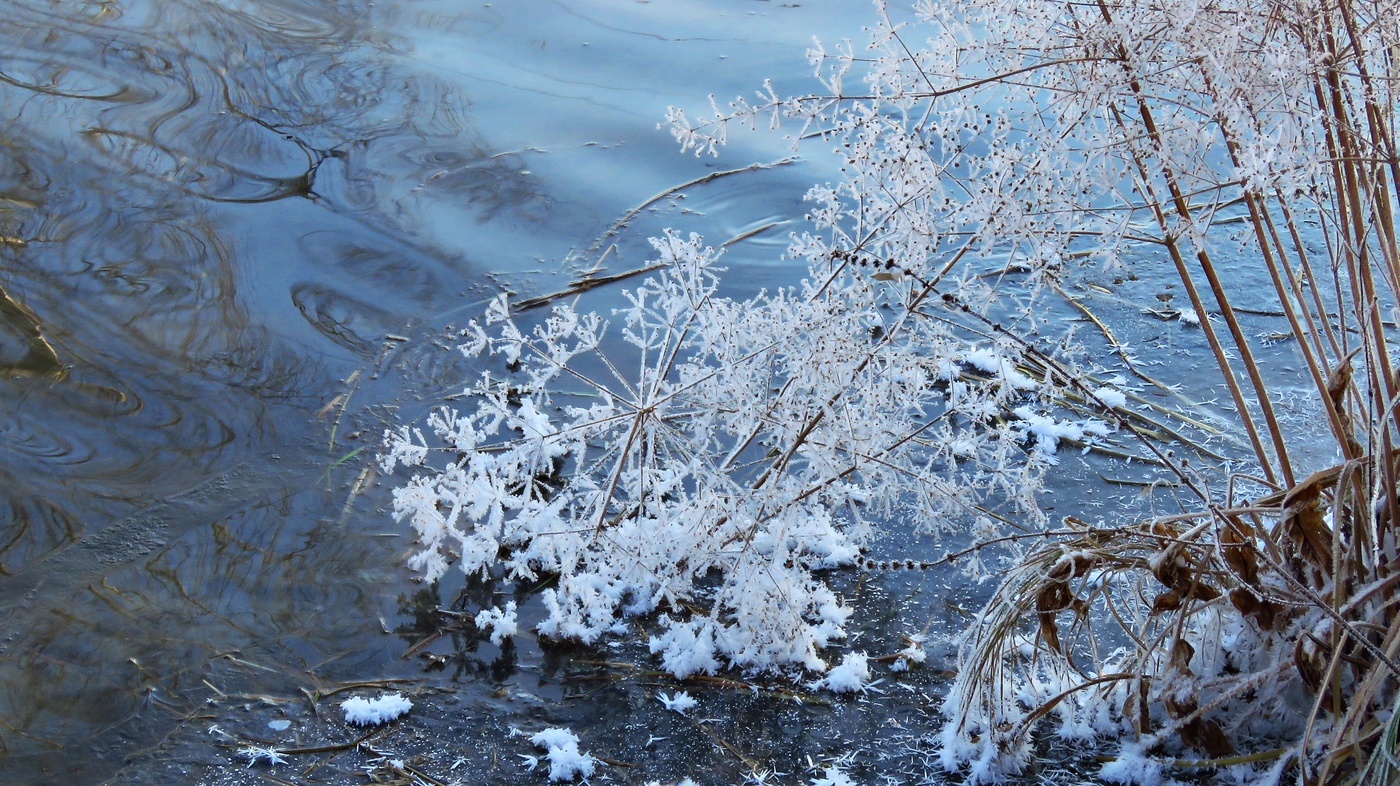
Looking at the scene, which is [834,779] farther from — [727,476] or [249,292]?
[249,292]

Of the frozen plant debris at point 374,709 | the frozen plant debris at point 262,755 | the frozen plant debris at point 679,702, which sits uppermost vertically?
the frozen plant debris at point 679,702

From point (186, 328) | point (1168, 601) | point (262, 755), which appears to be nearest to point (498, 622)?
point (262, 755)

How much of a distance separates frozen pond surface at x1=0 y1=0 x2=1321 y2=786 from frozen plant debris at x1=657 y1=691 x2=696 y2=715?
0.03m

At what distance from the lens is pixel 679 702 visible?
8.04 feet

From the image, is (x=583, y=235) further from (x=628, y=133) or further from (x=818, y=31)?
(x=818, y=31)

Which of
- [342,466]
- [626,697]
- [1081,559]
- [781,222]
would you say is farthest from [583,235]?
[1081,559]

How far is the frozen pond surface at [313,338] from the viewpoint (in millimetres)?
2414

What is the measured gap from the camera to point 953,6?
2.20 metres

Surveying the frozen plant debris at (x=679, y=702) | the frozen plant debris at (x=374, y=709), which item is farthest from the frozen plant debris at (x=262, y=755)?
the frozen plant debris at (x=679, y=702)

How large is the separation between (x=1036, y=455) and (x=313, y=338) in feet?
7.94

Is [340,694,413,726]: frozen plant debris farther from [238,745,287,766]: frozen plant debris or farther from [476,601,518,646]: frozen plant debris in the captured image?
[476,601,518,646]: frozen plant debris

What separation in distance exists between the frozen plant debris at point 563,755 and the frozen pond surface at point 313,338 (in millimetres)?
34

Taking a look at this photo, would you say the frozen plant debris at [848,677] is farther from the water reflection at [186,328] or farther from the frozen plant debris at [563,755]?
the water reflection at [186,328]

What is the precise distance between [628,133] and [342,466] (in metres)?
2.45
